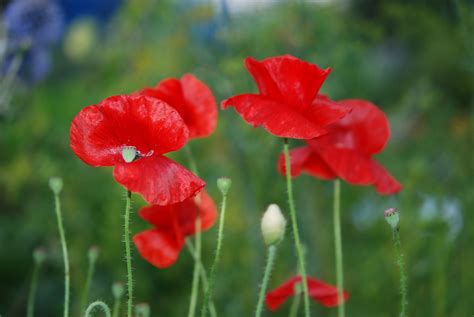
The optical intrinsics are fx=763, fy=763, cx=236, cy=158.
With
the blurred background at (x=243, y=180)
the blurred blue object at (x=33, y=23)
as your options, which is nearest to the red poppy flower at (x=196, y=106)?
the blurred background at (x=243, y=180)

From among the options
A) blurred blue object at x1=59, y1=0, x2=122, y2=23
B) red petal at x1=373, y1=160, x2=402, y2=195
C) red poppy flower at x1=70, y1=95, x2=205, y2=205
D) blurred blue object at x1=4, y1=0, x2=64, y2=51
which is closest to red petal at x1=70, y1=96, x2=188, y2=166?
red poppy flower at x1=70, y1=95, x2=205, y2=205

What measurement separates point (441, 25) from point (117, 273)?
927mm

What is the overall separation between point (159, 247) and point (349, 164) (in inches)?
7.4

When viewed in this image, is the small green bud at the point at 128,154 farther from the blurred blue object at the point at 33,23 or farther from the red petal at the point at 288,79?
the blurred blue object at the point at 33,23

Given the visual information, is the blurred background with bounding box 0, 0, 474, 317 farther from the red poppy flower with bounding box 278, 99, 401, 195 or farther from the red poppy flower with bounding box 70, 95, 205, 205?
the red poppy flower with bounding box 70, 95, 205, 205

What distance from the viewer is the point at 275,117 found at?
24.0 inches

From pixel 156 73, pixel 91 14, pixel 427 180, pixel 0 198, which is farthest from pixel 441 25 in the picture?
pixel 91 14

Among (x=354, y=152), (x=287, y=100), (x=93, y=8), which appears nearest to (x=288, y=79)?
(x=287, y=100)

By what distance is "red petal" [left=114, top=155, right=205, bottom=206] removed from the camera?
544 millimetres

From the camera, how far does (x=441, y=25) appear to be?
5.45ft

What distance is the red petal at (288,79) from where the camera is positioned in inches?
24.8

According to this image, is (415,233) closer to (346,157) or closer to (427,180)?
(427,180)

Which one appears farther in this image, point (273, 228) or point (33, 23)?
point (33, 23)

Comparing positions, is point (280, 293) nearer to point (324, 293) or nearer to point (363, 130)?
point (324, 293)
